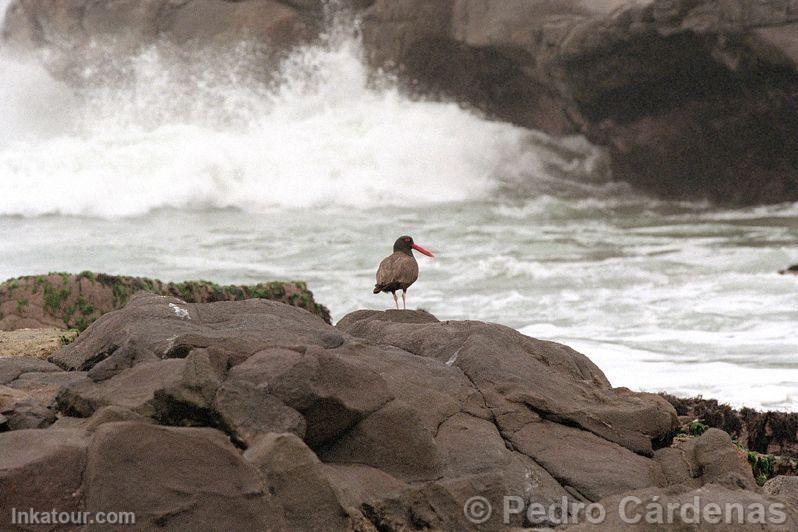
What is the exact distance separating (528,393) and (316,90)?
66.2ft

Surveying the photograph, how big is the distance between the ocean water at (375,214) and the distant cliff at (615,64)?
631 millimetres

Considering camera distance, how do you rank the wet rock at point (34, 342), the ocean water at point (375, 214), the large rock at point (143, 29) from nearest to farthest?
the wet rock at point (34, 342)
the ocean water at point (375, 214)
the large rock at point (143, 29)

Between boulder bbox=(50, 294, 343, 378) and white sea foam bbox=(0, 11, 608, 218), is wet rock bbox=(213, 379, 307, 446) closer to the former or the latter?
boulder bbox=(50, 294, 343, 378)

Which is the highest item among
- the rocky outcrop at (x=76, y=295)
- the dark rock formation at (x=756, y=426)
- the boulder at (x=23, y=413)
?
the rocky outcrop at (x=76, y=295)

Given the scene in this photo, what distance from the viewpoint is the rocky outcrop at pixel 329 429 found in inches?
137

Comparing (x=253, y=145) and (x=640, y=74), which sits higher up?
(x=640, y=74)

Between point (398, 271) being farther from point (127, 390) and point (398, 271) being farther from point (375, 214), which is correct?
point (375, 214)

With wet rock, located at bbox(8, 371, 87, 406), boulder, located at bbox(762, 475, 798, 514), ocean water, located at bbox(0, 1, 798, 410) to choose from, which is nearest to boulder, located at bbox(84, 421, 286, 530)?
wet rock, located at bbox(8, 371, 87, 406)

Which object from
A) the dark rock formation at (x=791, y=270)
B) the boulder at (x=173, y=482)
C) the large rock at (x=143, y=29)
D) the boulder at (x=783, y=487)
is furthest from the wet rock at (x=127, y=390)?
the large rock at (x=143, y=29)

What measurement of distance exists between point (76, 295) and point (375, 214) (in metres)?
11.6

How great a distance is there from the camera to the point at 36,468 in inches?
136

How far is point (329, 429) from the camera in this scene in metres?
4.15

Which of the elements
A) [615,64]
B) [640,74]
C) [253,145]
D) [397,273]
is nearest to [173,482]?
[397,273]

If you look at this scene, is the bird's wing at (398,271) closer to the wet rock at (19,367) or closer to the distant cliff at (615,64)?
the wet rock at (19,367)
